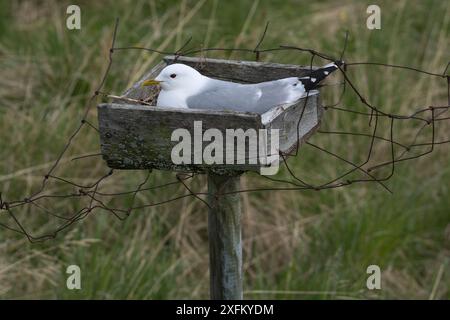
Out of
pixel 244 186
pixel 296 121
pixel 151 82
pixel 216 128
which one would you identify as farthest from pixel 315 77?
pixel 244 186

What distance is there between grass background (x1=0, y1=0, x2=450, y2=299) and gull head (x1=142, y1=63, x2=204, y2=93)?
4.24 ft

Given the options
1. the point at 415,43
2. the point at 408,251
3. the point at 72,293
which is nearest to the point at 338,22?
the point at 415,43

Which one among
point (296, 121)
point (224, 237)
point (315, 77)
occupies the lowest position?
point (224, 237)

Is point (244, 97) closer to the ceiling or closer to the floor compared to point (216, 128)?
closer to the ceiling

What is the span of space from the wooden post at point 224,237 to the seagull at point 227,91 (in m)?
0.26

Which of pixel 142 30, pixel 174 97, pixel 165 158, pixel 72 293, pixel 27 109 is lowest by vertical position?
pixel 72 293

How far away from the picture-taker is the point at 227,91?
3.08m

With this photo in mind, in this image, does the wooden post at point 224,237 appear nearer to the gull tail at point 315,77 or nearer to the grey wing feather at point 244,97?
the grey wing feather at point 244,97

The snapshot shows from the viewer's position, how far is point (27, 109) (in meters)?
5.31

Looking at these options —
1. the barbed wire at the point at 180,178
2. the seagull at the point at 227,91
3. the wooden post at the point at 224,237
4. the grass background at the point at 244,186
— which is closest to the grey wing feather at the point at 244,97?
the seagull at the point at 227,91

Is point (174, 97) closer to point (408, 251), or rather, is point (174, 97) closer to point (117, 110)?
point (117, 110)

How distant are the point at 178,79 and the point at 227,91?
0.19 metres

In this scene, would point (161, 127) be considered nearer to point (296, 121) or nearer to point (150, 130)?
point (150, 130)

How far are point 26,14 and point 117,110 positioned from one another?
3.87 m
